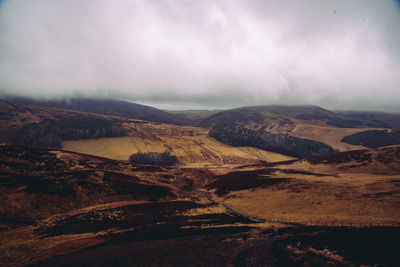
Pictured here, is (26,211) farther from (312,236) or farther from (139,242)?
(312,236)

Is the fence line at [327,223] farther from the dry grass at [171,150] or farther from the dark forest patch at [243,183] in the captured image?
the dry grass at [171,150]

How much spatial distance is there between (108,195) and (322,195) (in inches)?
2038

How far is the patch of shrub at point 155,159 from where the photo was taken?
510 feet

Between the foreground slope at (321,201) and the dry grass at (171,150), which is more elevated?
the foreground slope at (321,201)

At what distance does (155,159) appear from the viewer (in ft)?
525

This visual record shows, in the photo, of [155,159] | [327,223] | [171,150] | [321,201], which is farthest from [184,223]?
[171,150]

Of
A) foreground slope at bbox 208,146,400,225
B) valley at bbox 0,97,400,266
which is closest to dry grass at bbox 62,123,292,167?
valley at bbox 0,97,400,266

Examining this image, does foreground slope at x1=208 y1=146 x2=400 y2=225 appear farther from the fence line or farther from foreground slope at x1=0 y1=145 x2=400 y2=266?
foreground slope at x1=0 y1=145 x2=400 y2=266

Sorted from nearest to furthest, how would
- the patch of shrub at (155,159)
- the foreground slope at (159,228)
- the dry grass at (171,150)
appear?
the foreground slope at (159,228), the patch of shrub at (155,159), the dry grass at (171,150)

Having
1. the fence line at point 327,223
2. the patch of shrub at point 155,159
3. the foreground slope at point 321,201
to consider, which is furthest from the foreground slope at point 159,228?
the patch of shrub at point 155,159

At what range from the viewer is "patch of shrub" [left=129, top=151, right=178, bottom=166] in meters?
155

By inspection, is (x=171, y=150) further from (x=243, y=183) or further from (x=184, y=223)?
(x=184, y=223)

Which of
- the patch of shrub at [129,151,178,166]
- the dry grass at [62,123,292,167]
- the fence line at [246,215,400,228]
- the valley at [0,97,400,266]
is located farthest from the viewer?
the dry grass at [62,123,292,167]

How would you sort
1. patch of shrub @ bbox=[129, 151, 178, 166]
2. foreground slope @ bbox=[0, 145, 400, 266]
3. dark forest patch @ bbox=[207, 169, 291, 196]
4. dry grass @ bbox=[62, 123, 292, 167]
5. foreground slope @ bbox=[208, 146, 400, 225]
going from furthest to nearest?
dry grass @ bbox=[62, 123, 292, 167]
patch of shrub @ bbox=[129, 151, 178, 166]
dark forest patch @ bbox=[207, 169, 291, 196]
foreground slope @ bbox=[208, 146, 400, 225]
foreground slope @ bbox=[0, 145, 400, 266]
